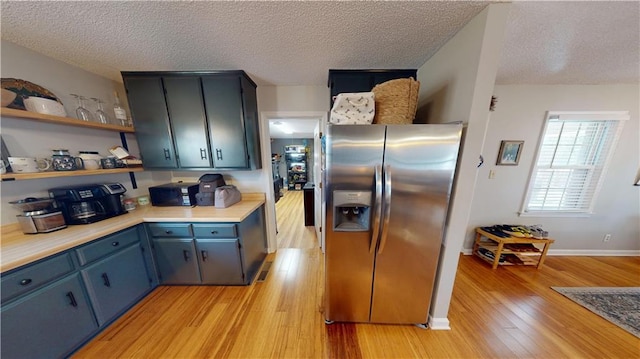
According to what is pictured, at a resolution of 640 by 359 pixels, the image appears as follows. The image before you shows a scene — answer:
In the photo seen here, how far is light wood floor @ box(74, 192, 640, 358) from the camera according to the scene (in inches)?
51.2

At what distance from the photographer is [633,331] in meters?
1.43

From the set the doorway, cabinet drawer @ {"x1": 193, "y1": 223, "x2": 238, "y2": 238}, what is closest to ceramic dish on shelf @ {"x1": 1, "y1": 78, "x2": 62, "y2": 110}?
cabinet drawer @ {"x1": 193, "y1": 223, "x2": 238, "y2": 238}

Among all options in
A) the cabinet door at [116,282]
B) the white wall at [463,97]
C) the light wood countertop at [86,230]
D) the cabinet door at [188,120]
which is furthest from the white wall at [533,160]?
the cabinet door at [116,282]

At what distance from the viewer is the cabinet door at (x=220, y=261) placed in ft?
5.82

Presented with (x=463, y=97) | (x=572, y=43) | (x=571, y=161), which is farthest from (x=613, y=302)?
(x=463, y=97)

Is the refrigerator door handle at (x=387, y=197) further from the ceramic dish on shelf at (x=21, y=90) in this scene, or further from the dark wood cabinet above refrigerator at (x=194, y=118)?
the ceramic dish on shelf at (x=21, y=90)

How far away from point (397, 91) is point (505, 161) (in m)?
2.23

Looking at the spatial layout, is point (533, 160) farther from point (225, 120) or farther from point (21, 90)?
point (21, 90)

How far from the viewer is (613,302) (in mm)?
1703

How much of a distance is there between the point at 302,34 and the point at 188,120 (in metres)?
1.49

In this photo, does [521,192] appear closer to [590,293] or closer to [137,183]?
[590,293]

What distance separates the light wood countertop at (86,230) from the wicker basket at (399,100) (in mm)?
1666

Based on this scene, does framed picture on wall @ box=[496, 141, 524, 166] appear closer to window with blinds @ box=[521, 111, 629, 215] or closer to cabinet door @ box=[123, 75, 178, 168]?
window with blinds @ box=[521, 111, 629, 215]

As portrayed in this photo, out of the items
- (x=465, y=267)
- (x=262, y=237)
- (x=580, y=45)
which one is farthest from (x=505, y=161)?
(x=262, y=237)
